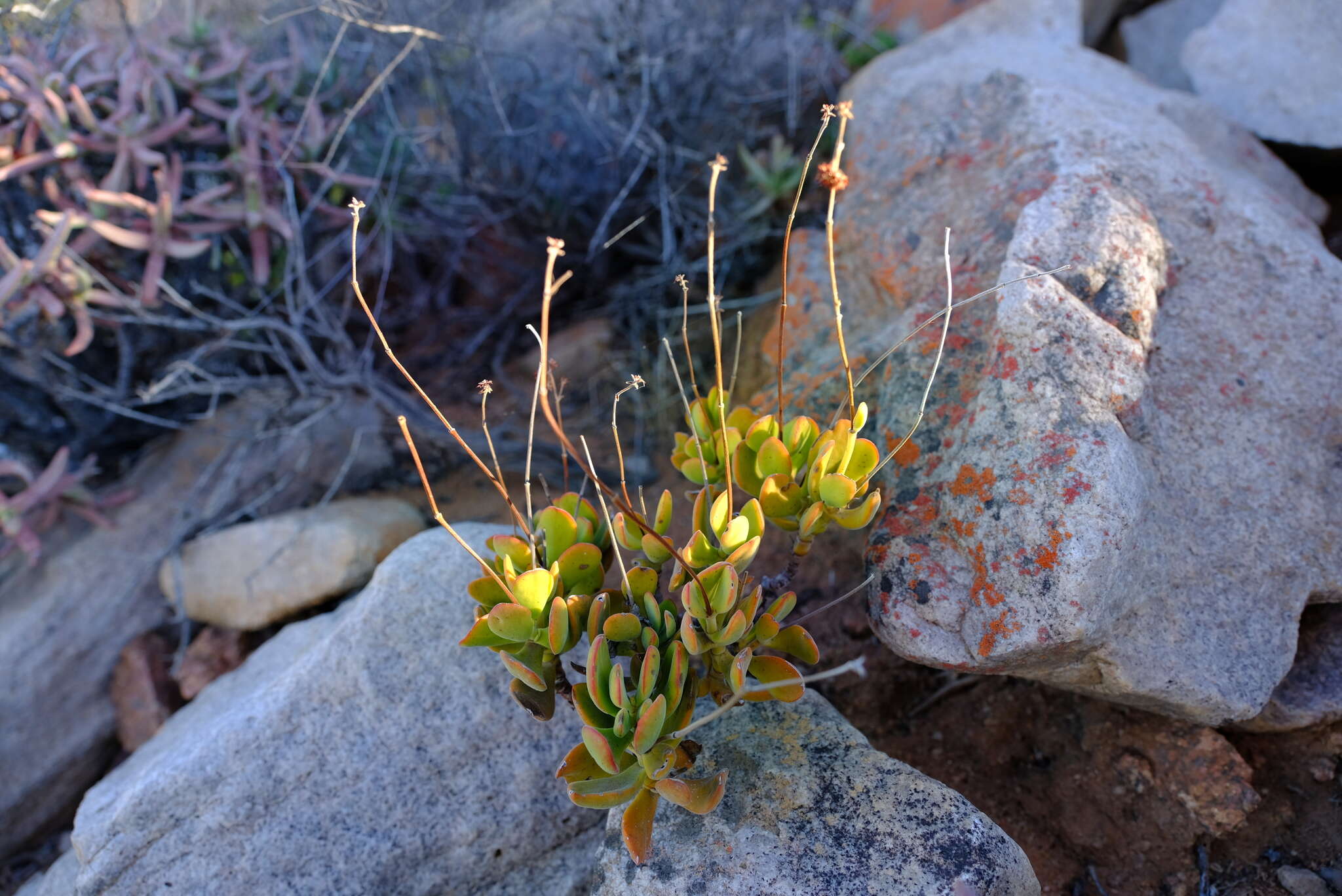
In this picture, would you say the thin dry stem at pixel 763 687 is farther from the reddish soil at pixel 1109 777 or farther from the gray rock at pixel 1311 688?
the gray rock at pixel 1311 688

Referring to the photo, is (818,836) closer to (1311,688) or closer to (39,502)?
(1311,688)

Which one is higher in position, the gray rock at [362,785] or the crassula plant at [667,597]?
the crassula plant at [667,597]

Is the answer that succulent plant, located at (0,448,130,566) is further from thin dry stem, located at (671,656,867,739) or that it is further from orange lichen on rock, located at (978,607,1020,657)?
orange lichen on rock, located at (978,607,1020,657)

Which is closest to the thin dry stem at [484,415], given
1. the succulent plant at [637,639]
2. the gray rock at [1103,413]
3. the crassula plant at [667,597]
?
the crassula plant at [667,597]

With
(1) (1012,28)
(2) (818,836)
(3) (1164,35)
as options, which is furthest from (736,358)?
(3) (1164,35)

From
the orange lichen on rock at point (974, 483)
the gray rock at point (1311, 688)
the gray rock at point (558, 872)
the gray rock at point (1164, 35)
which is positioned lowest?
the gray rock at point (558, 872)

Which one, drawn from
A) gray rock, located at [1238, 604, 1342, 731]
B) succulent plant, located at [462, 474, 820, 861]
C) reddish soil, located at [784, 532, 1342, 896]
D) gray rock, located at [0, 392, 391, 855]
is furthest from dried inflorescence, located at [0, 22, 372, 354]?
gray rock, located at [1238, 604, 1342, 731]

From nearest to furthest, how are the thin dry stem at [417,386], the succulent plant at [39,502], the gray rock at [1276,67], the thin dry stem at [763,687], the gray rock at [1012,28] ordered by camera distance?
the thin dry stem at [763,687] → the thin dry stem at [417,386] → the succulent plant at [39,502] → the gray rock at [1276,67] → the gray rock at [1012,28]
